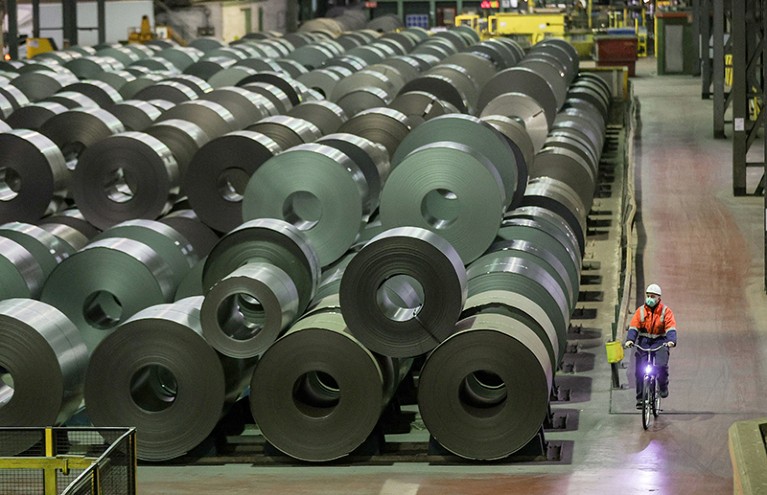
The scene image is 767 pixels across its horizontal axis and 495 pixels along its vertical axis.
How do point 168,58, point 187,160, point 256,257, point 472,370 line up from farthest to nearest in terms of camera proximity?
point 168,58
point 187,160
point 256,257
point 472,370

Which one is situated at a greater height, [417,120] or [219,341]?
[417,120]

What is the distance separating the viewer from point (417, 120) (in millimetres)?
22906

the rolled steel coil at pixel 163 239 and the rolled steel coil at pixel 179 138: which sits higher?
the rolled steel coil at pixel 179 138

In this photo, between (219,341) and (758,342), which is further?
(758,342)

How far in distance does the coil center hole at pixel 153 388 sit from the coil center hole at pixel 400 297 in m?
2.12

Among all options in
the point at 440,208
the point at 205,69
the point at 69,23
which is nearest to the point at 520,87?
the point at 205,69

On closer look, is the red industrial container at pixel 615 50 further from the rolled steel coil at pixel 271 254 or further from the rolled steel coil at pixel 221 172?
the rolled steel coil at pixel 271 254

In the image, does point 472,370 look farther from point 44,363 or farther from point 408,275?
point 44,363

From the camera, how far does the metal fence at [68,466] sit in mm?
8148

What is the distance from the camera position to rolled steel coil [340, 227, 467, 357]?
42.5 feet

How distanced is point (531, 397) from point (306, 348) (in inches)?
83.3

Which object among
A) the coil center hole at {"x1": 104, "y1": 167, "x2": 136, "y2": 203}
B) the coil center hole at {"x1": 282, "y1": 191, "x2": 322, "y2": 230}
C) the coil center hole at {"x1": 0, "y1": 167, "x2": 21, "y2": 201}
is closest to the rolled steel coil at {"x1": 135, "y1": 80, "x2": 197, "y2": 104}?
the coil center hole at {"x1": 0, "y1": 167, "x2": 21, "y2": 201}

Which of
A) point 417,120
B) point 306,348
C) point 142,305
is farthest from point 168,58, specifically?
point 306,348

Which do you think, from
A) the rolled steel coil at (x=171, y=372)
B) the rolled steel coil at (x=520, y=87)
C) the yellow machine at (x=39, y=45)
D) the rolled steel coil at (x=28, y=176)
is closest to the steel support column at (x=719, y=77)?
the rolled steel coil at (x=520, y=87)
